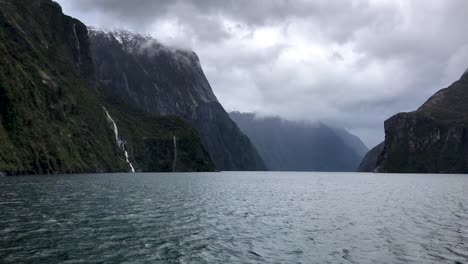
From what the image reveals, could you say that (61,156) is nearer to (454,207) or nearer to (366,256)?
(454,207)

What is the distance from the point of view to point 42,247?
33.0 m

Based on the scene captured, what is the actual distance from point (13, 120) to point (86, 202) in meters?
134

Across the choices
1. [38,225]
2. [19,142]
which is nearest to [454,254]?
[38,225]

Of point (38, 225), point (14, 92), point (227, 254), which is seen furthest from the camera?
point (14, 92)

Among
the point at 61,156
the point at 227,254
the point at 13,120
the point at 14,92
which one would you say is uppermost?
the point at 14,92

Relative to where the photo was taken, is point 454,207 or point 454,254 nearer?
point 454,254

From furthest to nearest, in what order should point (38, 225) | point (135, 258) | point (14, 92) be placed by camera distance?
point (14, 92) < point (38, 225) < point (135, 258)

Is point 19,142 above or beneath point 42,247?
above

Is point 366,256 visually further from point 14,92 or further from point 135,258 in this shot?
point 14,92

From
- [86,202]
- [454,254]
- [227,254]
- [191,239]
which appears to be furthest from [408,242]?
[86,202]

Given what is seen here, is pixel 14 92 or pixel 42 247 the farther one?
pixel 14 92

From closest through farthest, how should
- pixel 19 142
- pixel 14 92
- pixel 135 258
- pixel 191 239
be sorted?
pixel 135 258 < pixel 191 239 < pixel 19 142 < pixel 14 92

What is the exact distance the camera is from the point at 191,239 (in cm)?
3962

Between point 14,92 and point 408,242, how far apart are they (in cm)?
19363
